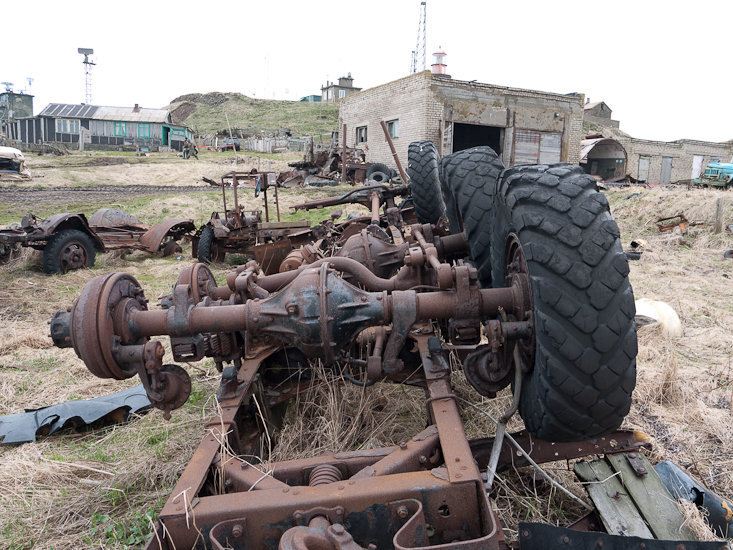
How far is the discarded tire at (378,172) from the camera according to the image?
21.5 metres

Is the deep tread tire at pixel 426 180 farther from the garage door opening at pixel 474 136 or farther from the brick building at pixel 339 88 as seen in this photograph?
the brick building at pixel 339 88

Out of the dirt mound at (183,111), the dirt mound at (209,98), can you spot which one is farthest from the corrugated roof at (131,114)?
the dirt mound at (209,98)

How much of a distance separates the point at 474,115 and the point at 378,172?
4.70m

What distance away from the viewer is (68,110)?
4200 cm

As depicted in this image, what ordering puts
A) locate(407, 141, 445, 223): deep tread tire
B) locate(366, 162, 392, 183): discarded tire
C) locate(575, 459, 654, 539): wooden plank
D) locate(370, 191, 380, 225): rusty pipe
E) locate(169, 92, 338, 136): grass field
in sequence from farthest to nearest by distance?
locate(169, 92, 338, 136): grass field, locate(366, 162, 392, 183): discarded tire, locate(407, 141, 445, 223): deep tread tire, locate(370, 191, 380, 225): rusty pipe, locate(575, 459, 654, 539): wooden plank

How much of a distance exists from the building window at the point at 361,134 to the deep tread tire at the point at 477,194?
21823 mm

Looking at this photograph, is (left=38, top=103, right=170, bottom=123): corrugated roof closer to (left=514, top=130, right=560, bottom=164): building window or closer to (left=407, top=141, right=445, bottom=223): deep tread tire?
(left=514, top=130, right=560, bottom=164): building window

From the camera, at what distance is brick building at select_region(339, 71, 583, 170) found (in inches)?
775

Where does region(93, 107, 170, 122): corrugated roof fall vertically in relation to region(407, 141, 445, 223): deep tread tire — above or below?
above

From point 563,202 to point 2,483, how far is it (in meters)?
3.65

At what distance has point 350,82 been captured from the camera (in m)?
69.9

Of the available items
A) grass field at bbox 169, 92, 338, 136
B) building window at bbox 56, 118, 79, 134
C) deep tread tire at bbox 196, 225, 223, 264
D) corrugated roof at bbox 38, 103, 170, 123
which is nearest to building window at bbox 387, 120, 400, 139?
deep tread tire at bbox 196, 225, 223, 264

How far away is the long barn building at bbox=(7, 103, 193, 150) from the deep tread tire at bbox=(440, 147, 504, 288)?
41064 millimetres

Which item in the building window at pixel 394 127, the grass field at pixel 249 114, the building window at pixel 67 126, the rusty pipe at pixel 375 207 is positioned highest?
the grass field at pixel 249 114
